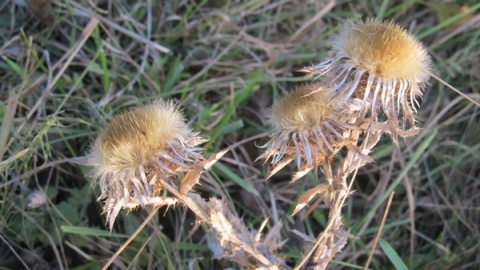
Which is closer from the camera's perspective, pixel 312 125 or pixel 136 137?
pixel 136 137

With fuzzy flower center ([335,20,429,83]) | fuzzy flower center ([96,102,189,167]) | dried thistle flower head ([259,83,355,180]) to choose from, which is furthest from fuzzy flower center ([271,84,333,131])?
fuzzy flower center ([96,102,189,167])

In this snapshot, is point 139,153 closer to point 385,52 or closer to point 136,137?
point 136,137

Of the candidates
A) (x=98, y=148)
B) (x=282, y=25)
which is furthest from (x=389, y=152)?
(x=98, y=148)

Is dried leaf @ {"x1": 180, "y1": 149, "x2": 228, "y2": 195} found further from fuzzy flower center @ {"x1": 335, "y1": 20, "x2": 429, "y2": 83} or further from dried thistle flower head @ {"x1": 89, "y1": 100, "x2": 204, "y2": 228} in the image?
fuzzy flower center @ {"x1": 335, "y1": 20, "x2": 429, "y2": 83}

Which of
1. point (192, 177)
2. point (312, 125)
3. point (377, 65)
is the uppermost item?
point (377, 65)

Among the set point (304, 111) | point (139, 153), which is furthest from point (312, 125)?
point (139, 153)

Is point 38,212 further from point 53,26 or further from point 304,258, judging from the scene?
point 304,258

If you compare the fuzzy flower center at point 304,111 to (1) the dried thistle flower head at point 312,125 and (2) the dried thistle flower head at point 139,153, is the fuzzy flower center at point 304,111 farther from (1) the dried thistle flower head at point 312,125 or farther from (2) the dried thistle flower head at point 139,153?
(2) the dried thistle flower head at point 139,153
